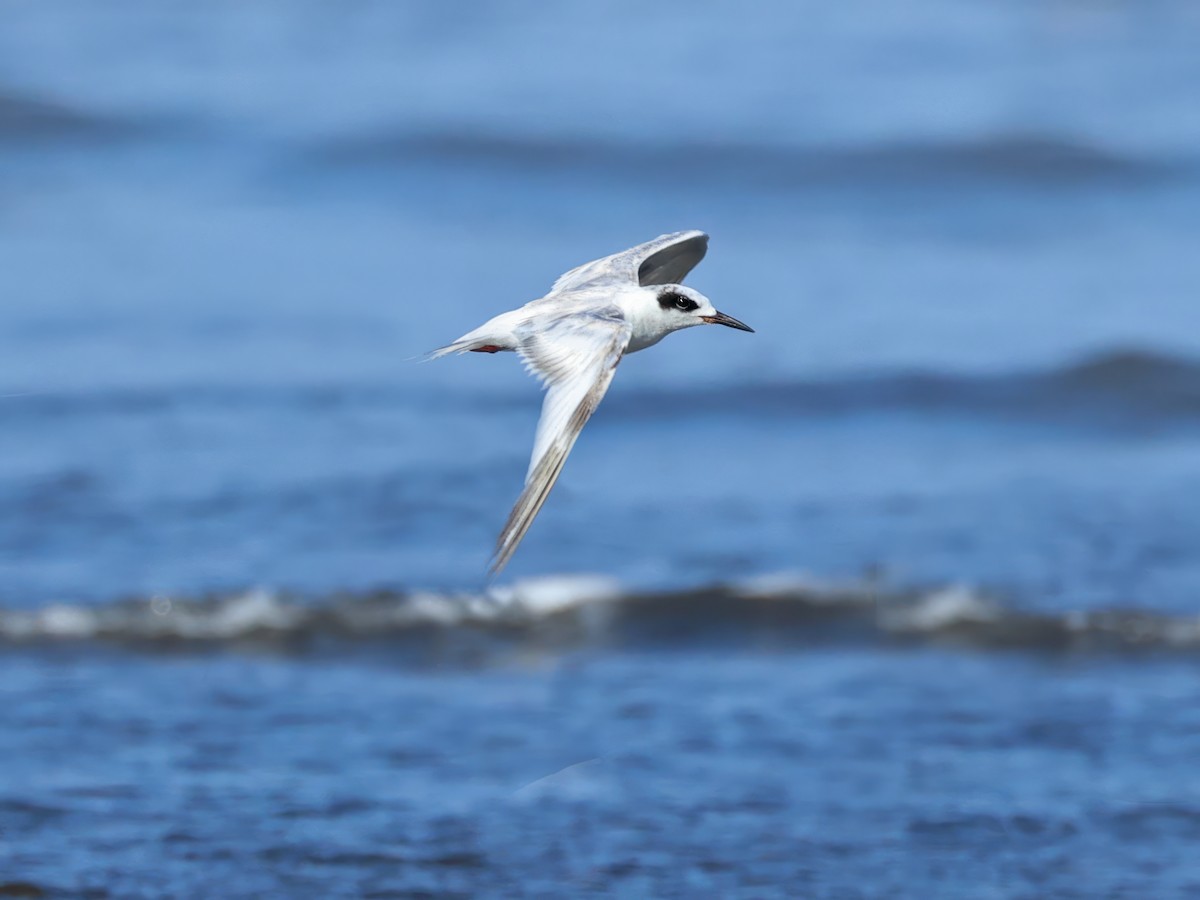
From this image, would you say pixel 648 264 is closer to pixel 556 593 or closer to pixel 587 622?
pixel 587 622

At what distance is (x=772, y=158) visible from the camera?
58.5ft

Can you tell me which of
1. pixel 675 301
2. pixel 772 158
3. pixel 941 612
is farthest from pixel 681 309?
pixel 772 158

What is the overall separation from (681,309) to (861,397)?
6.28 m

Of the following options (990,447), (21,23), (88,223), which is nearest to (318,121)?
(88,223)

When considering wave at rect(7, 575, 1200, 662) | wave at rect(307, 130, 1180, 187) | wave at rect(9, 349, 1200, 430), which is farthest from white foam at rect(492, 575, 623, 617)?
wave at rect(307, 130, 1180, 187)

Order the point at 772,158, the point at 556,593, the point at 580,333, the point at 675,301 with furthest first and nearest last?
1. the point at 772,158
2. the point at 556,593
3. the point at 675,301
4. the point at 580,333

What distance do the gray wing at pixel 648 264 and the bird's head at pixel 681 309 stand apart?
1.14 ft

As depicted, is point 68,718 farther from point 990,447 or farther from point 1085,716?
point 990,447

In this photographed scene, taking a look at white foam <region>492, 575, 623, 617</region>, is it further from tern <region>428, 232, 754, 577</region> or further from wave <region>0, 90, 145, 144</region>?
wave <region>0, 90, 145, 144</region>

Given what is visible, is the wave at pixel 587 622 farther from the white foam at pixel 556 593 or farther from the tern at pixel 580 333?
the tern at pixel 580 333

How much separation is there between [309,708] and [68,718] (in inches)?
38.9

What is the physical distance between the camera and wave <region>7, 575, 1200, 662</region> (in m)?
8.60

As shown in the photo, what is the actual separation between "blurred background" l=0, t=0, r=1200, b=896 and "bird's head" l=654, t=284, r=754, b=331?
1819 millimetres

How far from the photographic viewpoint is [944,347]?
13133 mm
